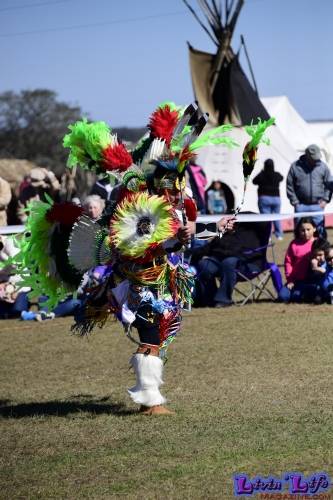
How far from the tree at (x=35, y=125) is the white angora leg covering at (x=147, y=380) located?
1767 inches

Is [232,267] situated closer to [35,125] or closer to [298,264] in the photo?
[298,264]

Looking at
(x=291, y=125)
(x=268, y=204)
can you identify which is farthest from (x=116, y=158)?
(x=291, y=125)

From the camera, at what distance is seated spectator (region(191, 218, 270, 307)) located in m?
11.6

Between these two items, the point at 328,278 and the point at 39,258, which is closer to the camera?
the point at 39,258

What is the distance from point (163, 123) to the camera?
6.49 metres

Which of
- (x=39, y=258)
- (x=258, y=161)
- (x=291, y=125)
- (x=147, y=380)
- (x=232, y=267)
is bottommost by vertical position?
(x=147, y=380)

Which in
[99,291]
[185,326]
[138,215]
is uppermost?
[138,215]

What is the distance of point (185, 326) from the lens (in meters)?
10.6

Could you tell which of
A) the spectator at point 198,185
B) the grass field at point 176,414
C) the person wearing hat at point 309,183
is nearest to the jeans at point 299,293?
the grass field at point 176,414

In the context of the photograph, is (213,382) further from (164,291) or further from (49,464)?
(49,464)

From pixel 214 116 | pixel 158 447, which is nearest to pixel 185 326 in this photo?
pixel 158 447

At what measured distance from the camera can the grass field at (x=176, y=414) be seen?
510 centimetres

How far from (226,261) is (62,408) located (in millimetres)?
4876

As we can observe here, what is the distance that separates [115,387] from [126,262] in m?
1.50
